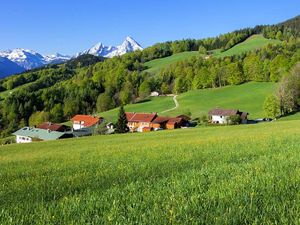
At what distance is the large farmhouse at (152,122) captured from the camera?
366 ft

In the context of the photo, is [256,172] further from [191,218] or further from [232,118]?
[232,118]

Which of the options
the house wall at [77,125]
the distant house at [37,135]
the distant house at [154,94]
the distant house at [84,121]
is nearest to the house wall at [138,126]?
the distant house at [84,121]

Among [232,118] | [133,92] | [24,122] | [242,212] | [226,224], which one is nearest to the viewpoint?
[226,224]

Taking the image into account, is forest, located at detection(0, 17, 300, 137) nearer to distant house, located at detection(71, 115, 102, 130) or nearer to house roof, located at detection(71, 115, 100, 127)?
distant house, located at detection(71, 115, 102, 130)

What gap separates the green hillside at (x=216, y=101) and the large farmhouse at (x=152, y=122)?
9585 mm

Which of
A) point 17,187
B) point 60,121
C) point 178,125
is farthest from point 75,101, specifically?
point 17,187

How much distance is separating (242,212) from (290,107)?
103246mm

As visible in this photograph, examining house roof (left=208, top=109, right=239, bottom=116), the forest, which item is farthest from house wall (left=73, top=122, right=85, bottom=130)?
house roof (left=208, top=109, right=239, bottom=116)

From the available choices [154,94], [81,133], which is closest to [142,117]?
[81,133]

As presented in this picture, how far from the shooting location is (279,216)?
4.85 m

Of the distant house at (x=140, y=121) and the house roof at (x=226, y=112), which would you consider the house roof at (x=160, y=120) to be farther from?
the house roof at (x=226, y=112)

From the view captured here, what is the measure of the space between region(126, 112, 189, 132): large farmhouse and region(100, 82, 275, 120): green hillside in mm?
9585

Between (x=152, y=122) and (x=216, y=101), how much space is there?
3575 centimetres

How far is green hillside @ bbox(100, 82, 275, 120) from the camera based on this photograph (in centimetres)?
12977
